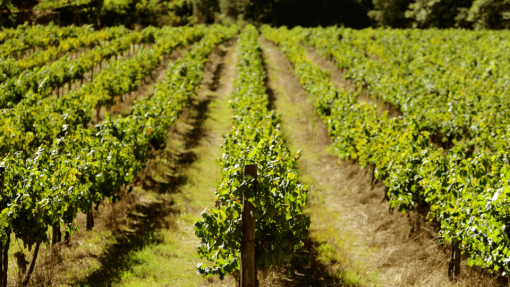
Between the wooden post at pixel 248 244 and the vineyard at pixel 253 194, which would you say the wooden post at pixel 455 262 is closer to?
the vineyard at pixel 253 194

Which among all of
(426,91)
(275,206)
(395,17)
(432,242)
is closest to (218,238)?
(275,206)

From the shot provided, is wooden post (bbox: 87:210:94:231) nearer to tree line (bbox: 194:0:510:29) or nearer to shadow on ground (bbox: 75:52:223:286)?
shadow on ground (bbox: 75:52:223:286)

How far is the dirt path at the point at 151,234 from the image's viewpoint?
616 cm

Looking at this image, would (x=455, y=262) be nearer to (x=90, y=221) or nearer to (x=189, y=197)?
(x=189, y=197)

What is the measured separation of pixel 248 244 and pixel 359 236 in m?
3.59

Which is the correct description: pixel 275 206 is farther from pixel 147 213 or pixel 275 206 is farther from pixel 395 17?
pixel 395 17

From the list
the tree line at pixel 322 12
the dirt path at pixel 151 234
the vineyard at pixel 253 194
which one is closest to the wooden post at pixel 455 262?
the vineyard at pixel 253 194

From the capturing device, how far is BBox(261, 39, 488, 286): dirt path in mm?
6281

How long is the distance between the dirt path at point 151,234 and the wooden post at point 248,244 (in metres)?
1.41

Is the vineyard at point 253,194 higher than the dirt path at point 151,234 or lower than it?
higher

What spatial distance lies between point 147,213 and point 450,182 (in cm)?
558

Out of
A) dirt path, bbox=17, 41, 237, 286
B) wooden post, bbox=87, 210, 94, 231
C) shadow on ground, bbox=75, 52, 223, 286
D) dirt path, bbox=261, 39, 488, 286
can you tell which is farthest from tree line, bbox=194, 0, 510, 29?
wooden post, bbox=87, 210, 94, 231

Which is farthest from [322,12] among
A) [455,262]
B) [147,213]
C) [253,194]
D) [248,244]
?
[248,244]

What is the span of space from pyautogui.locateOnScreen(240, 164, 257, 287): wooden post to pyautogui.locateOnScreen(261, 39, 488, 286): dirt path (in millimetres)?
1577
